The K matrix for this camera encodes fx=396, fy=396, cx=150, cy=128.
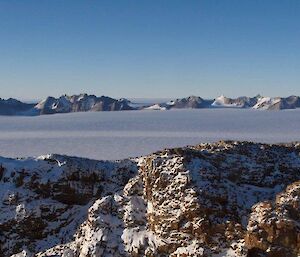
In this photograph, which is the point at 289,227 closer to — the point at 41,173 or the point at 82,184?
the point at 82,184

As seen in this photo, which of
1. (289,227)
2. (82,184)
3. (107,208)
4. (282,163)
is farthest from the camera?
(82,184)

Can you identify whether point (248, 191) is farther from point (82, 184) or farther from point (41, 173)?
point (41, 173)

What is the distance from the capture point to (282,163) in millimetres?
29750

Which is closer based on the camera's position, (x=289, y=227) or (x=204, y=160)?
(x=289, y=227)

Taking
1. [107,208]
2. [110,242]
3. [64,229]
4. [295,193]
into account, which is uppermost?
[295,193]

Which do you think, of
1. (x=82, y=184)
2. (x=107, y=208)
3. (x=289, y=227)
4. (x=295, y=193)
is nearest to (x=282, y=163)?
(x=295, y=193)

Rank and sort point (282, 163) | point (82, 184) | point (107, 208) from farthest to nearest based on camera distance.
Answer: point (82, 184) → point (282, 163) → point (107, 208)

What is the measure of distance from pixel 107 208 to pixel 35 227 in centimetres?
1707

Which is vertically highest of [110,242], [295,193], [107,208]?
[295,193]

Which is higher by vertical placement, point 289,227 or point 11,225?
point 289,227

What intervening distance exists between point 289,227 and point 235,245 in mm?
2809

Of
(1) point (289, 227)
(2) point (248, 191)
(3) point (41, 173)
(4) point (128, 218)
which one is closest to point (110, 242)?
(4) point (128, 218)

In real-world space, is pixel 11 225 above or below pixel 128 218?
below

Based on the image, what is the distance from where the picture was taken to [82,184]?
4344 centimetres
